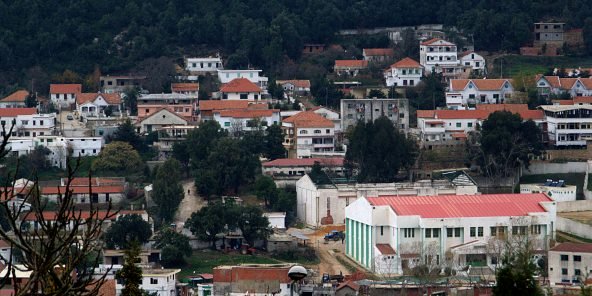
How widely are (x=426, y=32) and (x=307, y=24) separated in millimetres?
4354

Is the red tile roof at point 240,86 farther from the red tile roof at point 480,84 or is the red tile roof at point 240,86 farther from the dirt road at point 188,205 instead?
the dirt road at point 188,205

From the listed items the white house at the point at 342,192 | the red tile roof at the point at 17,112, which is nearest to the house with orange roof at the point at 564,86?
the white house at the point at 342,192

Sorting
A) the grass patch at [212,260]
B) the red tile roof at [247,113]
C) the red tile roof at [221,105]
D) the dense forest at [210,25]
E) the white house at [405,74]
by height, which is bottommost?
the grass patch at [212,260]

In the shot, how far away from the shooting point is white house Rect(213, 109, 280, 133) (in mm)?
47625

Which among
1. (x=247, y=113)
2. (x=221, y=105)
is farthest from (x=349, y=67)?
(x=247, y=113)

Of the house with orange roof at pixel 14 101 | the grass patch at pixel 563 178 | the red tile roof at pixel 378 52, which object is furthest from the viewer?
the red tile roof at pixel 378 52

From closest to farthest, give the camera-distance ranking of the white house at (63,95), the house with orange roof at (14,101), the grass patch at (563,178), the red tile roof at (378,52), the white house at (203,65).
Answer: the grass patch at (563,178)
the house with orange roof at (14,101)
the white house at (63,95)
the white house at (203,65)
the red tile roof at (378,52)

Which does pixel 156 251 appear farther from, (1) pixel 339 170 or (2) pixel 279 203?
(1) pixel 339 170

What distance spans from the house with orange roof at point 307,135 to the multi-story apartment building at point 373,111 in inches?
57.2

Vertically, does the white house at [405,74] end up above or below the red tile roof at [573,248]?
above

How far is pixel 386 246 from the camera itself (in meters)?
36.3

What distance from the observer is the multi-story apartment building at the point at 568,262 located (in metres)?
33.2

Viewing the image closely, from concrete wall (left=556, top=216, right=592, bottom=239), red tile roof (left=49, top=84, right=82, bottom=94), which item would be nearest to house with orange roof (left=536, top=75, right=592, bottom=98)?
concrete wall (left=556, top=216, right=592, bottom=239)

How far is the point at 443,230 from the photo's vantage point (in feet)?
118
